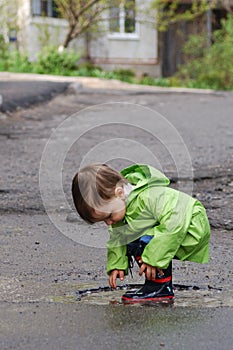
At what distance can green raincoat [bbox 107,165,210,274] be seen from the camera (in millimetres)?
3246

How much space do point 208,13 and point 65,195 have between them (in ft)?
78.8

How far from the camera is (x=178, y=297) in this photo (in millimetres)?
3482

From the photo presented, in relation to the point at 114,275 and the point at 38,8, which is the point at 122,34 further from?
the point at 114,275

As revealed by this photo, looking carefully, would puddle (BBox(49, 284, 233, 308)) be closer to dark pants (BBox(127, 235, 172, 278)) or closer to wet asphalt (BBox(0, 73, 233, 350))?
wet asphalt (BBox(0, 73, 233, 350))

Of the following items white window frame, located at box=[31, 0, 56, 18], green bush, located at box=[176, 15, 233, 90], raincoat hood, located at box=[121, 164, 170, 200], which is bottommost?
green bush, located at box=[176, 15, 233, 90]

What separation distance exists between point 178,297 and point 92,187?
68 cm

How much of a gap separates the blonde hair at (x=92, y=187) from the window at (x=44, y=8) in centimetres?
2256

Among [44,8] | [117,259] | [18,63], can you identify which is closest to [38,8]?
[44,8]

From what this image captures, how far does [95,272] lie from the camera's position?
12.9 ft

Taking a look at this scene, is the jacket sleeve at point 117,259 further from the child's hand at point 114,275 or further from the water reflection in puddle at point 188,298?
the water reflection in puddle at point 188,298

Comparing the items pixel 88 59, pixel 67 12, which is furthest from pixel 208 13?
pixel 67 12

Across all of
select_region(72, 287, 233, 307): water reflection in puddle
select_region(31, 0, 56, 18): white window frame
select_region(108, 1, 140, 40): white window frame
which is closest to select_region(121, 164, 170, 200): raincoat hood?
select_region(72, 287, 233, 307): water reflection in puddle

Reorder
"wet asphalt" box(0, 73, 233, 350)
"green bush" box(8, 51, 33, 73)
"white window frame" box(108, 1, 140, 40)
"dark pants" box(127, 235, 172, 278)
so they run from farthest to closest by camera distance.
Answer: "white window frame" box(108, 1, 140, 40)
"green bush" box(8, 51, 33, 73)
"dark pants" box(127, 235, 172, 278)
"wet asphalt" box(0, 73, 233, 350)

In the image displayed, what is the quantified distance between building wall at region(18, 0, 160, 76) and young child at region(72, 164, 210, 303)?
21.4 metres
